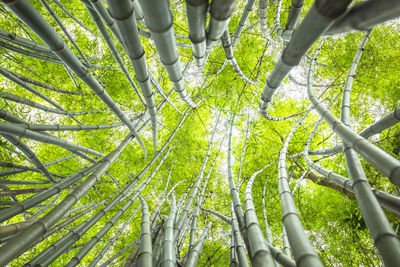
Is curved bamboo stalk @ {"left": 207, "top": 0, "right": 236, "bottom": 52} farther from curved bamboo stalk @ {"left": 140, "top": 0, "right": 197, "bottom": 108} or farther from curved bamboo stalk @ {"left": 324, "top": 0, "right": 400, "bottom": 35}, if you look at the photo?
curved bamboo stalk @ {"left": 324, "top": 0, "right": 400, "bottom": 35}

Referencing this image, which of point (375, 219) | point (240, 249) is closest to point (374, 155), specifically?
point (375, 219)

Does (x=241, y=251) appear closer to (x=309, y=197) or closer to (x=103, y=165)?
(x=103, y=165)

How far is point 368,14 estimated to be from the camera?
62 centimetres

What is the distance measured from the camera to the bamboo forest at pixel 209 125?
96 centimetres

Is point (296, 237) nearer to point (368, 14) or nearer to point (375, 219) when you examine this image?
point (375, 219)

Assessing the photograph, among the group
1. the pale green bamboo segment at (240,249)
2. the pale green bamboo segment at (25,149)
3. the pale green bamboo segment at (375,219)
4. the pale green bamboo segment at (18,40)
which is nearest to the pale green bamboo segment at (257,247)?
the pale green bamboo segment at (240,249)

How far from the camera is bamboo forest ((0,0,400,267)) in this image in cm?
96

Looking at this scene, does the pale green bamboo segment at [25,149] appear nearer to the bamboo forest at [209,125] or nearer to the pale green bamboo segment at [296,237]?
the bamboo forest at [209,125]

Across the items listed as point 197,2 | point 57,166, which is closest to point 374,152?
point 197,2

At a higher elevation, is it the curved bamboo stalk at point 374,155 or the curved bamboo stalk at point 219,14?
the curved bamboo stalk at point 219,14

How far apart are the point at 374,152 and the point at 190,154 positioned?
4564mm

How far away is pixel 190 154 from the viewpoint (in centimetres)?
542

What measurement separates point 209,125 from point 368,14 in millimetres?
5190

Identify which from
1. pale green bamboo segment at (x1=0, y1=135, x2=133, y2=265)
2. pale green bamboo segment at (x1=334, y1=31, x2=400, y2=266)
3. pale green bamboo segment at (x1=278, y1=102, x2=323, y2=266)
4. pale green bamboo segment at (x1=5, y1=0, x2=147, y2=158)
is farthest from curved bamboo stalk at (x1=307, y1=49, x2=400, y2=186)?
pale green bamboo segment at (x1=0, y1=135, x2=133, y2=265)
